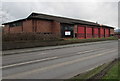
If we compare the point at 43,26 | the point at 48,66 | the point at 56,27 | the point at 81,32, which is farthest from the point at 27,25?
the point at 48,66

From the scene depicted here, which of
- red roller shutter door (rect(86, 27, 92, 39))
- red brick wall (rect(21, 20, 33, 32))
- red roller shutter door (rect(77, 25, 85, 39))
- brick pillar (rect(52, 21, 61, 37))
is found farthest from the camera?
red roller shutter door (rect(86, 27, 92, 39))

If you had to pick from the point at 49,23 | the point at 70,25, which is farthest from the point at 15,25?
the point at 70,25

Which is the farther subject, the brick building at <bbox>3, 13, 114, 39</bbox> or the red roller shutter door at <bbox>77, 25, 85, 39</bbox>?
the red roller shutter door at <bbox>77, 25, 85, 39</bbox>

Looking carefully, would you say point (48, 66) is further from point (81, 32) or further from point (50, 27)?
point (81, 32)

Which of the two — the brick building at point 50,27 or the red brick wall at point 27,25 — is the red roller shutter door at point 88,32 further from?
the red brick wall at point 27,25

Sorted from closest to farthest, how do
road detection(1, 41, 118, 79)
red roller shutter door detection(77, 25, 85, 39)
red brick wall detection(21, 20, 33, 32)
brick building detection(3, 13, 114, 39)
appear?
road detection(1, 41, 118, 79) < brick building detection(3, 13, 114, 39) < red brick wall detection(21, 20, 33, 32) < red roller shutter door detection(77, 25, 85, 39)

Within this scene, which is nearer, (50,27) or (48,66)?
(48,66)

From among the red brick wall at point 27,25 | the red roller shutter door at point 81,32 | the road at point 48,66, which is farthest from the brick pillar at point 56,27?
the road at point 48,66

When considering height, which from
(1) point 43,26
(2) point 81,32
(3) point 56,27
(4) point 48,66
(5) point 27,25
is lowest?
(4) point 48,66

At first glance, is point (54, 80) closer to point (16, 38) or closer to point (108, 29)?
point (16, 38)

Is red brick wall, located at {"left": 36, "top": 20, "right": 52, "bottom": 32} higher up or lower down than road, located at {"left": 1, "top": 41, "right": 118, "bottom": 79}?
higher up

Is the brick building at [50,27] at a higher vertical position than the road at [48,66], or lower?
higher

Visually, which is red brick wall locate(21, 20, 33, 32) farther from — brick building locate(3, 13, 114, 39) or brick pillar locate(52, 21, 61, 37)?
brick pillar locate(52, 21, 61, 37)

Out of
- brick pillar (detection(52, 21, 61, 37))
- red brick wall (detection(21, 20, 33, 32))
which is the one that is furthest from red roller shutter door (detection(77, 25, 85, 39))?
red brick wall (detection(21, 20, 33, 32))
